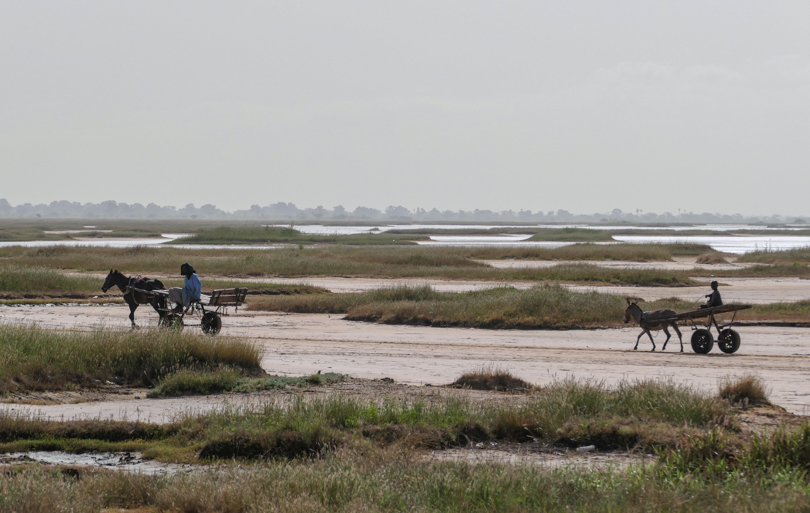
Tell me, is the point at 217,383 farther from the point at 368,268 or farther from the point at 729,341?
the point at 368,268

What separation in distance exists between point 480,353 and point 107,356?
8.84 meters

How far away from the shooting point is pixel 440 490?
282 inches

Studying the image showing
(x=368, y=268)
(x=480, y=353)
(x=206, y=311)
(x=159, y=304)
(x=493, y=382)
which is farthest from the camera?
(x=368, y=268)

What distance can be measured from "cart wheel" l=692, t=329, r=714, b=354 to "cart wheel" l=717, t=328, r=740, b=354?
0.96 ft

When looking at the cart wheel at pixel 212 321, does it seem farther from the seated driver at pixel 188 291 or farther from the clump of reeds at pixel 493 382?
the clump of reeds at pixel 493 382

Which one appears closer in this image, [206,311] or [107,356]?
[107,356]

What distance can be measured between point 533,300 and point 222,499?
67.7ft

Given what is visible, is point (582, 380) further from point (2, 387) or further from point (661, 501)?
point (2, 387)

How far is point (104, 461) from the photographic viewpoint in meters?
9.10

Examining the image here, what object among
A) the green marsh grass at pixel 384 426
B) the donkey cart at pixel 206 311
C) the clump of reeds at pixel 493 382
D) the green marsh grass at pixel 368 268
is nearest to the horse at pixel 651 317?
the clump of reeds at pixel 493 382

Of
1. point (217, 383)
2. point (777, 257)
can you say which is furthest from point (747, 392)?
point (777, 257)

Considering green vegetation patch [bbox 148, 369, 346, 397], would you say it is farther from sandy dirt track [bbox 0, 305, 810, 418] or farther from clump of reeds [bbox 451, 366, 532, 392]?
clump of reeds [bbox 451, 366, 532, 392]

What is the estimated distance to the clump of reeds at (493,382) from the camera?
13.6 meters

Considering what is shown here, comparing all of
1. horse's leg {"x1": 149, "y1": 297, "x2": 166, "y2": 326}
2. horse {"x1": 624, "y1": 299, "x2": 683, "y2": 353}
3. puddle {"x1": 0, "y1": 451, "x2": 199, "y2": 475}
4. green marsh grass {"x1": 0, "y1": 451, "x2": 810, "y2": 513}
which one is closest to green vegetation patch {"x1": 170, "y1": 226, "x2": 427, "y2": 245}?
horse's leg {"x1": 149, "y1": 297, "x2": 166, "y2": 326}
